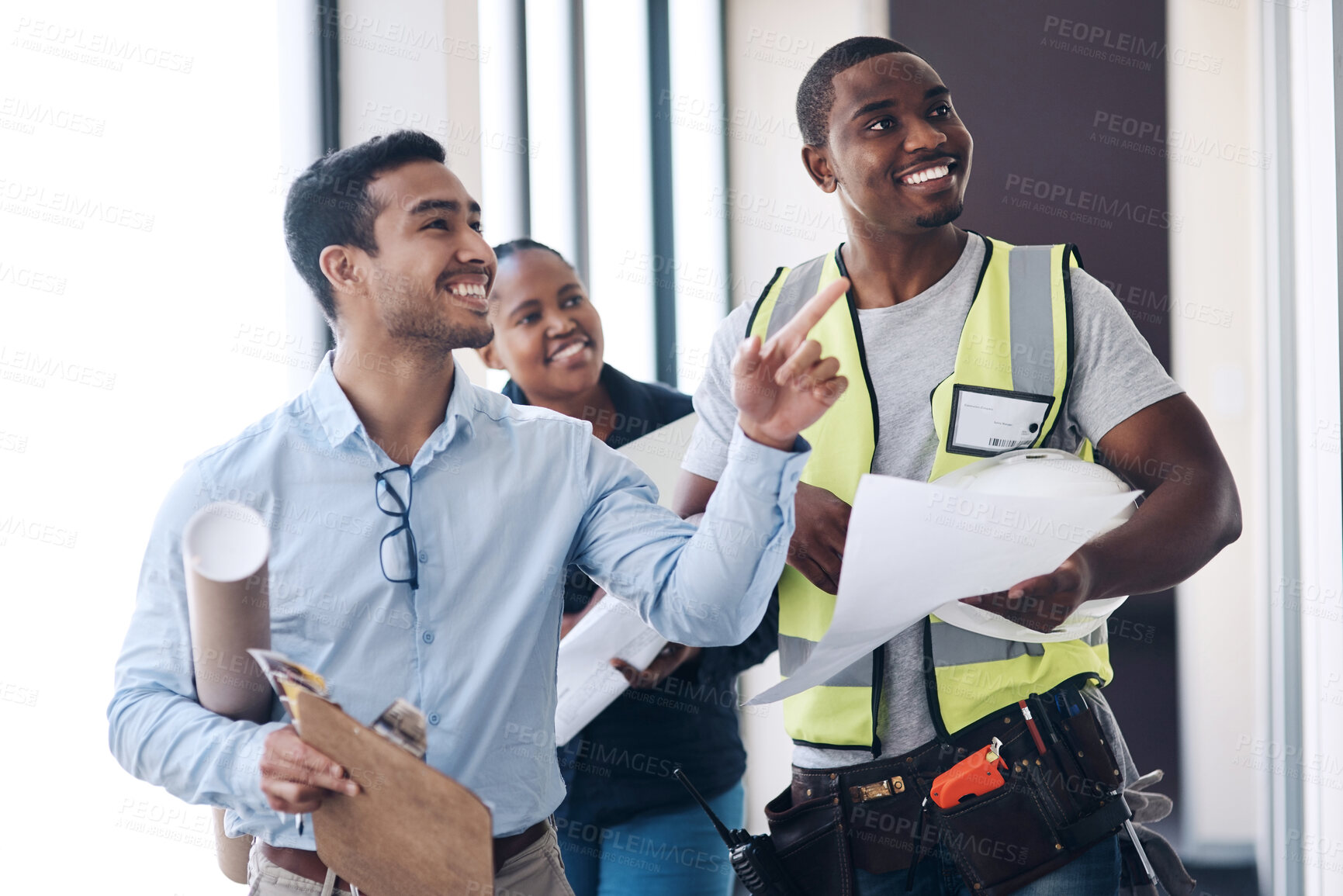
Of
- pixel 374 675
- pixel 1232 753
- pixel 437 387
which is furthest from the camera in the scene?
pixel 1232 753

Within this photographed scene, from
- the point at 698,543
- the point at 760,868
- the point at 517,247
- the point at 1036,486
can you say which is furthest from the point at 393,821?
the point at 517,247

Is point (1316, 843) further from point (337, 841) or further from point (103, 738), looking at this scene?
point (103, 738)

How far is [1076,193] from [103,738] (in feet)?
8.83

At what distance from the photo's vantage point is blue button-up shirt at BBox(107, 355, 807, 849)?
1161mm

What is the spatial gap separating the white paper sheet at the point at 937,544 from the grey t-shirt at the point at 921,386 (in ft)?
0.85

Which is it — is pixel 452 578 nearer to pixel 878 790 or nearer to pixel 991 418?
pixel 878 790

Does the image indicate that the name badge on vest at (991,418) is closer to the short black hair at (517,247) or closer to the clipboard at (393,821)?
the clipboard at (393,821)

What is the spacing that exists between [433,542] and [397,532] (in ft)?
0.15

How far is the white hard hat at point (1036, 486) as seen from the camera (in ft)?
4.20

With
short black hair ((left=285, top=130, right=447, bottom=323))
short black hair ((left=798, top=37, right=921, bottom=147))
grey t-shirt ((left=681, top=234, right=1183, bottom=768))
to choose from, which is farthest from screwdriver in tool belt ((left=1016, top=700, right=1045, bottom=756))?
short black hair ((left=285, top=130, right=447, bottom=323))

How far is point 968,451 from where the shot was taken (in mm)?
1369

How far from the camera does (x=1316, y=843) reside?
254 centimetres

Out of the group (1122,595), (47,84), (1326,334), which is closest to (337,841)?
(1122,595)

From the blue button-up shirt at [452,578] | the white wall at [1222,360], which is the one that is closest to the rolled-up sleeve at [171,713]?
the blue button-up shirt at [452,578]
